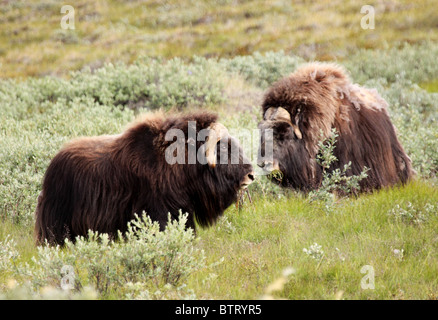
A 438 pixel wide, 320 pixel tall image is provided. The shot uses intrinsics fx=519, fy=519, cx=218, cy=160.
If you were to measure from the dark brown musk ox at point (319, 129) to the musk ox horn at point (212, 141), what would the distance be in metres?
0.90

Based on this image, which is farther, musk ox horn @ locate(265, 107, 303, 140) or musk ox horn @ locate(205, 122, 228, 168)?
musk ox horn @ locate(265, 107, 303, 140)

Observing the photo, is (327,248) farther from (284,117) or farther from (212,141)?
(284,117)

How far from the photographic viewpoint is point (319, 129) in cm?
507

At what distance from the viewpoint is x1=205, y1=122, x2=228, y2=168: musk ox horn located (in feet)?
13.8

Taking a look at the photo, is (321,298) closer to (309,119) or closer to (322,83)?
(309,119)

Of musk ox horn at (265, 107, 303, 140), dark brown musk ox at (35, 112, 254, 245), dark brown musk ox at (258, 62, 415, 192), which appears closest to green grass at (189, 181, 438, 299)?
dark brown musk ox at (258, 62, 415, 192)

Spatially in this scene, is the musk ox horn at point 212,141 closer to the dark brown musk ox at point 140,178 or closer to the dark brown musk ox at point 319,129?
the dark brown musk ox at point 140,178

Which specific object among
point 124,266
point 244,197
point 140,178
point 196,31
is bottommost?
point 244,197

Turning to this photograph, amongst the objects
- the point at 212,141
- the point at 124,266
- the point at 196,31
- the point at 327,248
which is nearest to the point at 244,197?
the point at 212,141

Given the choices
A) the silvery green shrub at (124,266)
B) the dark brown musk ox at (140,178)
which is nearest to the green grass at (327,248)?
Result: the silvery green shrub at (124,266)

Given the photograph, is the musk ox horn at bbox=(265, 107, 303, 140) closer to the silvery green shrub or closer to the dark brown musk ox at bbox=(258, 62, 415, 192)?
the dark brown musk ox at bbox=(258, 62, 415, 192)

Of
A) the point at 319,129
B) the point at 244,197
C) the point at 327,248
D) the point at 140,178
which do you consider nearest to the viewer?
the point at 327,248

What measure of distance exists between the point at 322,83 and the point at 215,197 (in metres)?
1.79

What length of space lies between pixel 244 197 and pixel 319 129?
1.10 metres
